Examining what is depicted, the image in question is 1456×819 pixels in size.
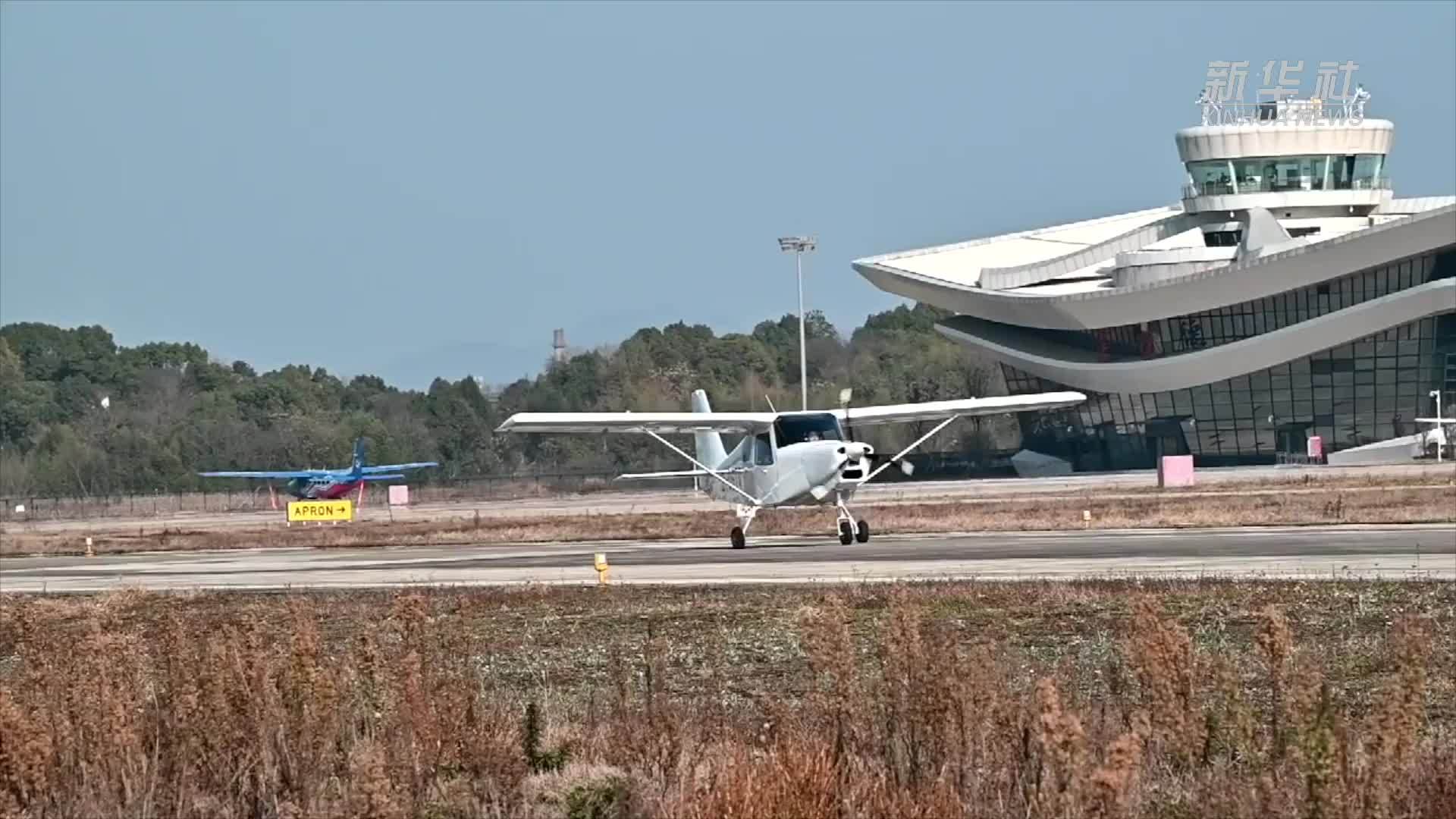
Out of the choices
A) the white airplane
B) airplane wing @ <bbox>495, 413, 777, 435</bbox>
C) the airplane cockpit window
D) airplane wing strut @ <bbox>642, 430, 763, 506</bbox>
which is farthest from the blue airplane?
the airplane cockpit window

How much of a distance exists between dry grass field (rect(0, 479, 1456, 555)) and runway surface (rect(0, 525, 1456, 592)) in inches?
131

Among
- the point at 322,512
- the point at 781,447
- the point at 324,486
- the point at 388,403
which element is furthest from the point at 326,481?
the point at 388,403

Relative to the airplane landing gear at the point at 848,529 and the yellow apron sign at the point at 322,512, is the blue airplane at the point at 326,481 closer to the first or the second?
the yellow apron sign at the point at 322,512

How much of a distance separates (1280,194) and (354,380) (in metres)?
103

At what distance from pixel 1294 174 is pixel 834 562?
93434 millimetres

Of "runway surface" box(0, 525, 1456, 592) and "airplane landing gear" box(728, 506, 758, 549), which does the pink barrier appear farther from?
"airplane landing gear" box(728, 506, 758, 549)

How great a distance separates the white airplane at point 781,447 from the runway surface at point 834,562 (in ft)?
3.22

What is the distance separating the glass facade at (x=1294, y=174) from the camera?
122 meters

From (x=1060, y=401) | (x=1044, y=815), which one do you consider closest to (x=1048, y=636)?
(x=1044, y=815)

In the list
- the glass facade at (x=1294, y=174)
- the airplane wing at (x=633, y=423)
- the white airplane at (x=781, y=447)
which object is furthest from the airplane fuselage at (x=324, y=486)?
the glass facade at (x=1294, y=174)

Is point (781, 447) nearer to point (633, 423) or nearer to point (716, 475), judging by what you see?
point (716, 475)

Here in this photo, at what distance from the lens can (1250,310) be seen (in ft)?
383

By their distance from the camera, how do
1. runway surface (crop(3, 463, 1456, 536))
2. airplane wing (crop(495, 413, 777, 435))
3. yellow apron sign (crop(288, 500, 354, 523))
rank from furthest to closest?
yellow apron sign (crop(288, 500, 354, 523))
runway surface (crop(3, 463, 1456, 536))
airplane wing (crop(495, 413, 777, 435))

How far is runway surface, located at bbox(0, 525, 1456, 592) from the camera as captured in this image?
30750mm
